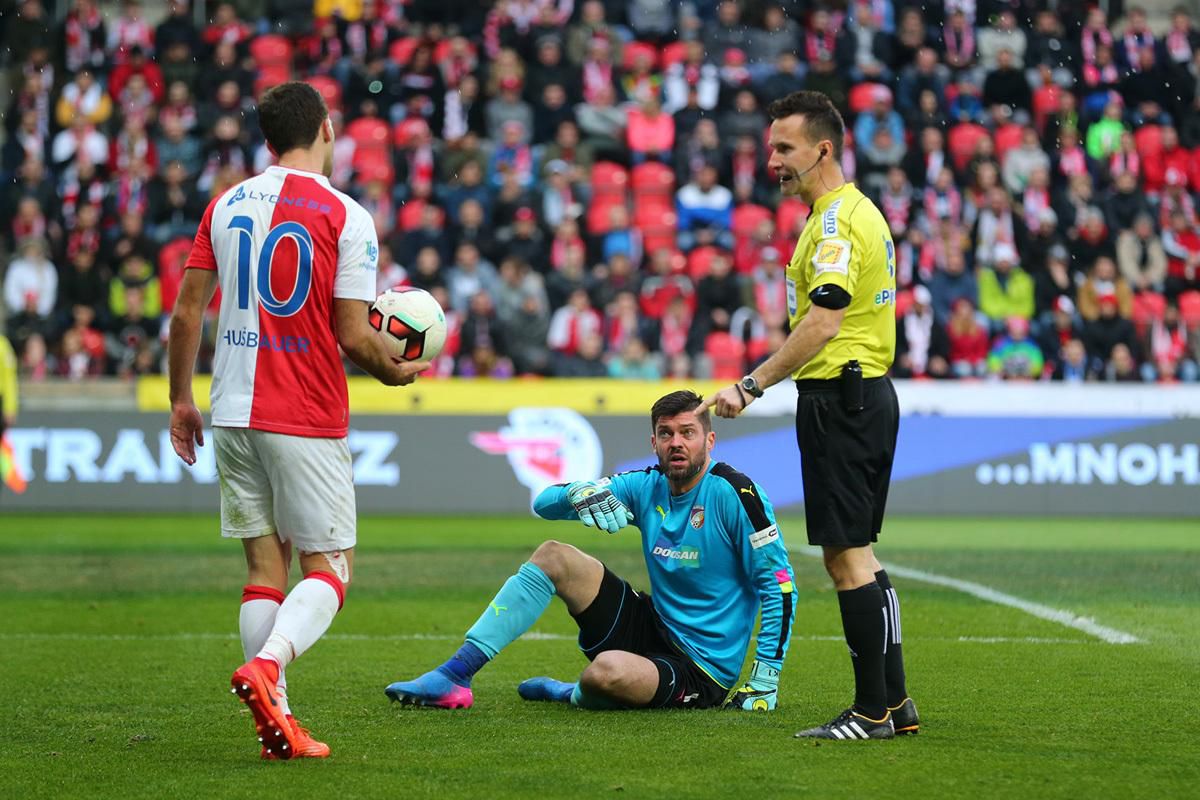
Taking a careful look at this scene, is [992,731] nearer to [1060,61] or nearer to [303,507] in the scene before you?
[303,507]

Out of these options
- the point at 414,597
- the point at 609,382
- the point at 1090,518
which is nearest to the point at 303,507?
the point at 414,597

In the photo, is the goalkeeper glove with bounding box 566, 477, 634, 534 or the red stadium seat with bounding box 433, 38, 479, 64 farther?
the red stadium seat with bounding box 433, 38, 479, 64

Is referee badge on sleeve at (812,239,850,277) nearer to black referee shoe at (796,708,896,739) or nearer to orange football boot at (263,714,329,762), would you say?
black referee shoe at (796,708,896,739)

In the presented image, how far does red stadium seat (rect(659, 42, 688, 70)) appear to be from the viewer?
22.9 meters

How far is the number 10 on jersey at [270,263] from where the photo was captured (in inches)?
217

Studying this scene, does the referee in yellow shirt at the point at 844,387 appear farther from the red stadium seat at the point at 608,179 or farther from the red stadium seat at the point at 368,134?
the red stadium seat at the point at 368,134

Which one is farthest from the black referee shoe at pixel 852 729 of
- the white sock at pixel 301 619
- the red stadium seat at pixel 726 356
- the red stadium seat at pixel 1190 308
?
the red stadium seat at pixel 1190 308

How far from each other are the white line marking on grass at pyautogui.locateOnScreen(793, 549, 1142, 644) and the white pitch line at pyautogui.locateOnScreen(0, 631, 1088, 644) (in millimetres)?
178

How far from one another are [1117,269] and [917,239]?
264cm

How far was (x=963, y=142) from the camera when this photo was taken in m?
22.4

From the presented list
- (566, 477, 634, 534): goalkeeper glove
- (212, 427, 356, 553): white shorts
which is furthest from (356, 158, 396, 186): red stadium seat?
(212, 427, 356, 553): white shorts

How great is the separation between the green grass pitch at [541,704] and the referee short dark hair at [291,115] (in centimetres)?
200

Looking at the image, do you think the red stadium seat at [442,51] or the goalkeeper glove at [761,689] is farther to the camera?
the red stadium seat at [442,51]

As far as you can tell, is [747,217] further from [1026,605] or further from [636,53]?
[1026,605]
